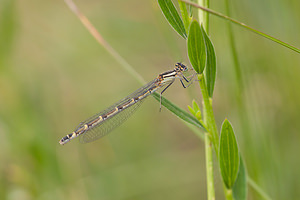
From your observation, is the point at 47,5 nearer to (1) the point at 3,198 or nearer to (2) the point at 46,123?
(2) the point at 46,123

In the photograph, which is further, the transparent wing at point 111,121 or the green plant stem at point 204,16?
the transparent wing at point 111,121

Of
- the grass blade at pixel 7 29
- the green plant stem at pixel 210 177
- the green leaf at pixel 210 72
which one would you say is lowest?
the green plant stem at pixel 210 177

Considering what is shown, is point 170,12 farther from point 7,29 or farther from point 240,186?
point 7,29

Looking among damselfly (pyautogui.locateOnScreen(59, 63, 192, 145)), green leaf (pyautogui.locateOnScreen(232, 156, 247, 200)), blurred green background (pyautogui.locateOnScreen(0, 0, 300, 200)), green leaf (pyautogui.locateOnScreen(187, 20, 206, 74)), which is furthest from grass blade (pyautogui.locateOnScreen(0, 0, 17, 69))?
green leaf (pyautogui.locateOnScreen(232, 156, 247, 200))

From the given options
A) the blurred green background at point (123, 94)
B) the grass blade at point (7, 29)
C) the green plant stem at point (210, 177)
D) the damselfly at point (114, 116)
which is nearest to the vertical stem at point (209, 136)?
the green plant stem at point (210, 177)

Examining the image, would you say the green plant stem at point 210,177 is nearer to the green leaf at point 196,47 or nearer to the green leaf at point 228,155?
the green leaf at point 228,155

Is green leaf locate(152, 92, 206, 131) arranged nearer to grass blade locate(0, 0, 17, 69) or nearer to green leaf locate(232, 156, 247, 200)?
green leaf locate(232, 156, 247, 200)
